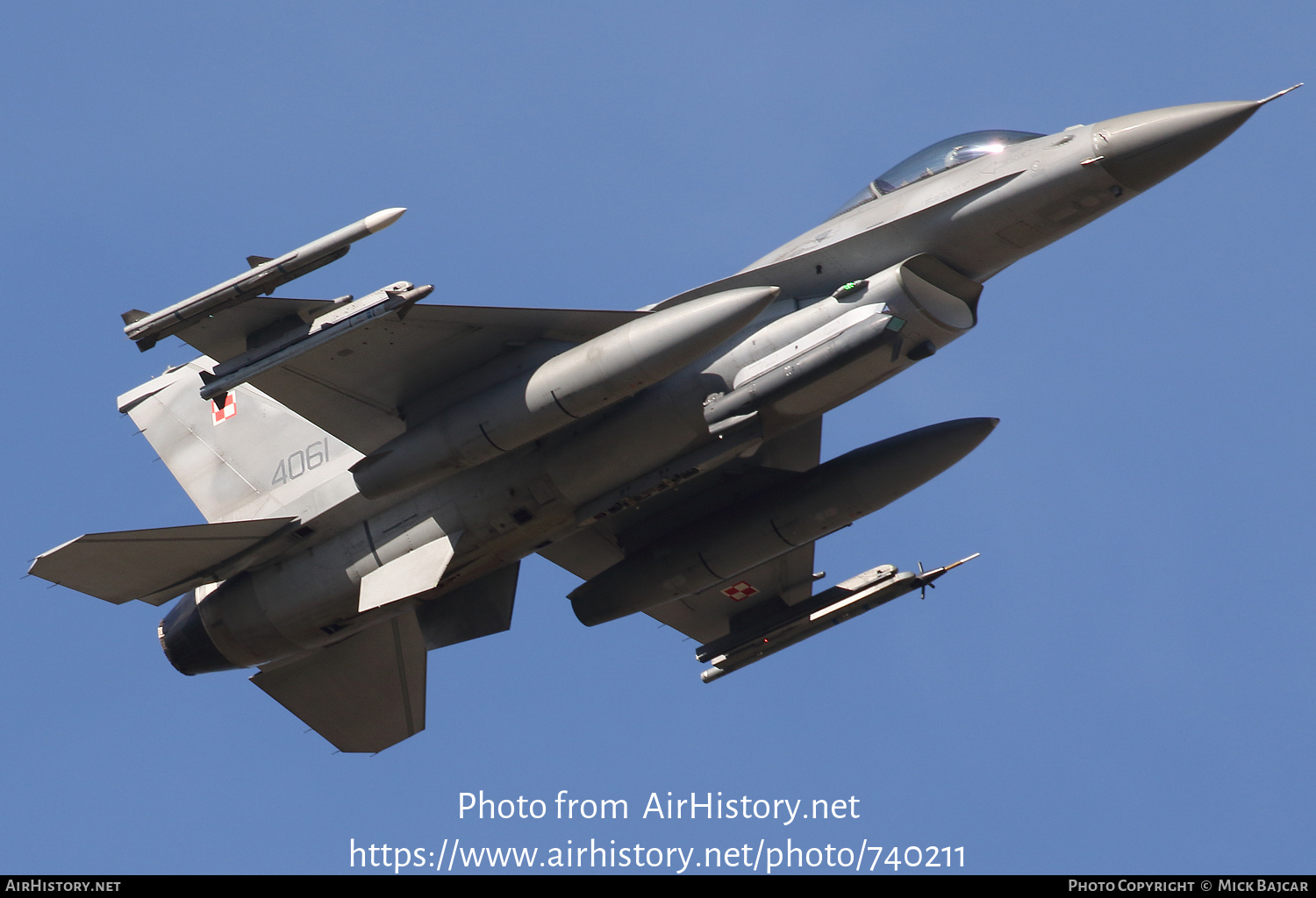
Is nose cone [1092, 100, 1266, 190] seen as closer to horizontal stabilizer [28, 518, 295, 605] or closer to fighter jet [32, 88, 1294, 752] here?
fighter jet [32, 88, 1294, 752]

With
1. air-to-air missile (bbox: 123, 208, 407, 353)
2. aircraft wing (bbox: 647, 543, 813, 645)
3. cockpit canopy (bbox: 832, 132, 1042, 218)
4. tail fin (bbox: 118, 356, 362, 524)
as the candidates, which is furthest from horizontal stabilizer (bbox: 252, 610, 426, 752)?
cockpit canopy (bbox: 832, 132, 1042, 218)

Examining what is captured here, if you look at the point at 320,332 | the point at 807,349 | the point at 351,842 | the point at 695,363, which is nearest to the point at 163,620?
the point at 351,842

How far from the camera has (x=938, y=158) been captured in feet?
52.9

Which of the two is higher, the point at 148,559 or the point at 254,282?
the point at 254,282

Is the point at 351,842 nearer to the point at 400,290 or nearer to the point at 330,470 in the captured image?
the point at 330,470

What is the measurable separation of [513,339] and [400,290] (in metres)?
1.68

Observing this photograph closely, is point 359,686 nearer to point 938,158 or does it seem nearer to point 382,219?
point 382,219

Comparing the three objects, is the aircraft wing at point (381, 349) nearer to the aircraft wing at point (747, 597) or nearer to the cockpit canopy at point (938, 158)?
the cockpit canopy at point (938, 158)

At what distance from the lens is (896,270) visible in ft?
50.0

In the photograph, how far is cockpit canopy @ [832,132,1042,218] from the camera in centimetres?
1587

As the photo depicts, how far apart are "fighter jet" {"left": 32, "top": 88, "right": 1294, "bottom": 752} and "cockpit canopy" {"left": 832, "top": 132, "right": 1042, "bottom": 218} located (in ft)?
0.12

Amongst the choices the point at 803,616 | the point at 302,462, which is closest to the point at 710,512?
the point at 803,616

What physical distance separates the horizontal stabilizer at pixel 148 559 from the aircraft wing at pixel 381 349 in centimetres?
169

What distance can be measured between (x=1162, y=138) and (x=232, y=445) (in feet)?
37.0
